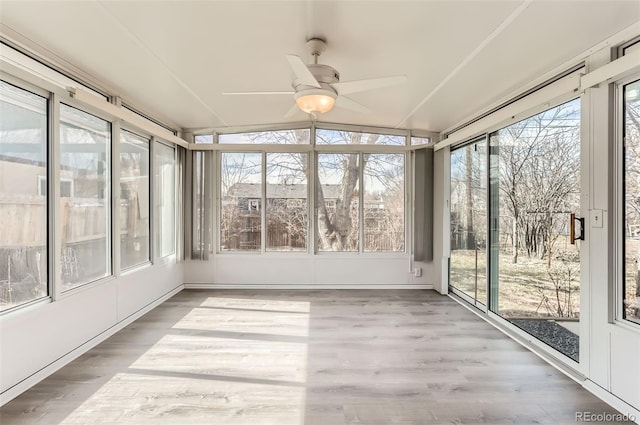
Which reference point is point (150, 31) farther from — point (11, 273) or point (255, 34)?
point (11, 273)

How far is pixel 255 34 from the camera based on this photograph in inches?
95.0

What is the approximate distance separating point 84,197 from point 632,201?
4.37 m

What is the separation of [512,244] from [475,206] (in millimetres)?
841

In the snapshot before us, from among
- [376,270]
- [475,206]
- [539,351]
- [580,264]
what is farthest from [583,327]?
[376,270]

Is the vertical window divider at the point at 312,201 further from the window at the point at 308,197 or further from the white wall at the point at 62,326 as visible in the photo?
the white wall at the point at 62,326

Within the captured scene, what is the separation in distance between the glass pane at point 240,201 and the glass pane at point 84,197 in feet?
6.49

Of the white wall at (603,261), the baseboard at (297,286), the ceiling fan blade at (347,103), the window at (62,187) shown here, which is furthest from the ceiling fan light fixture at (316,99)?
the baseboard at (297,286)

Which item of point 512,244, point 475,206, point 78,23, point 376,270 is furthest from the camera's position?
point 376,270

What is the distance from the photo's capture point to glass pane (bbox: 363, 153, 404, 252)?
17.3ft

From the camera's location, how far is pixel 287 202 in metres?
5.28

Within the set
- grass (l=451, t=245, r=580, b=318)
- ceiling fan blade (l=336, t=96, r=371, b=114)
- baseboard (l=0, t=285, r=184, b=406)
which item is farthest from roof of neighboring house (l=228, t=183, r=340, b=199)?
grass (l=451, t=245, r=580, b=318)

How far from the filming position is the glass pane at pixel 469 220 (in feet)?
13.1

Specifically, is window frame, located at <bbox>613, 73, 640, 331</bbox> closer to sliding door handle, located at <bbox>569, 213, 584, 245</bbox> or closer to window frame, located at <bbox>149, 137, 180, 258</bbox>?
sliding door handle, located at <bbox>569, 213, 584, 245</bbox>

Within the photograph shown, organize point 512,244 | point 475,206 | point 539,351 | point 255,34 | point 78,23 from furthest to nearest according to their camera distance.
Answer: point 475,206
point 512,244
point 539,351
point 255,34
point 78,23
